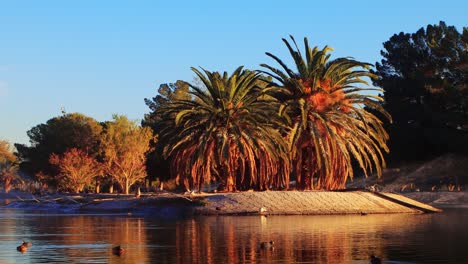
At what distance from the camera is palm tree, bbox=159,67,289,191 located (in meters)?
71.6

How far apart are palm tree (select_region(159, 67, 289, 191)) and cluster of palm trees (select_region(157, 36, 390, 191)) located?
89mm

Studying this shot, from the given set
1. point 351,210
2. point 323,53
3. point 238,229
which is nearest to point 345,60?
point 323,53

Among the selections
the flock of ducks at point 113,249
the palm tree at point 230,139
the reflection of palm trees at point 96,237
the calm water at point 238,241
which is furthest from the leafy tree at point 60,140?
the flock of ducks at point 113,249

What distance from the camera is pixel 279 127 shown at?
7544 centimetres

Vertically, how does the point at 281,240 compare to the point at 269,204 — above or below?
below

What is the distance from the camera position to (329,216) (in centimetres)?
6303

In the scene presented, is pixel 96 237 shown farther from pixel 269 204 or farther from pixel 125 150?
pixel 125 150

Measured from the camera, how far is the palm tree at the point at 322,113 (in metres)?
70.2

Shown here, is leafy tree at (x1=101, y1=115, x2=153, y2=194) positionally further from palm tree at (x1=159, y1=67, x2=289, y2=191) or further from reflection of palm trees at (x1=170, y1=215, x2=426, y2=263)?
reflection of palm trees at (x1=170, y1=215, x2=426, y2=263)

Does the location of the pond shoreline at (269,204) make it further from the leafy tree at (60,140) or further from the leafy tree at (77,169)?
the leafy tree at (60,140)

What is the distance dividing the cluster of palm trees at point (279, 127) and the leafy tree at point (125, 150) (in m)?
18.3

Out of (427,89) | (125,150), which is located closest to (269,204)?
(125,150)

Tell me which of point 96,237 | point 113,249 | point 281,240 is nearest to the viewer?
point 113,249

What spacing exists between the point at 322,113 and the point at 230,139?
8.55 meters
